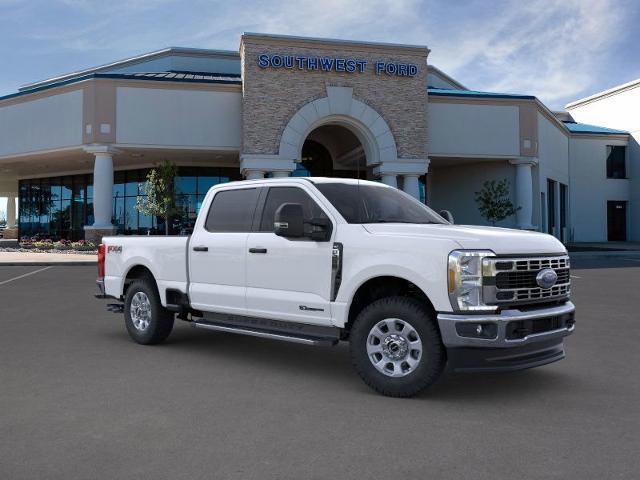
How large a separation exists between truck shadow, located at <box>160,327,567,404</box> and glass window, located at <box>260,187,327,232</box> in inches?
62.1

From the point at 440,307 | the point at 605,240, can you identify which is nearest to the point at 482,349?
the point at 440,307

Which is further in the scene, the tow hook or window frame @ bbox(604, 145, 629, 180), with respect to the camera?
window frame @ bbox(604, 145, 629, 180)

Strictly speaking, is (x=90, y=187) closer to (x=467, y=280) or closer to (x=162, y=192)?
(x=162, y=192)

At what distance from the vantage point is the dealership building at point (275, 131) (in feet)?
97.1

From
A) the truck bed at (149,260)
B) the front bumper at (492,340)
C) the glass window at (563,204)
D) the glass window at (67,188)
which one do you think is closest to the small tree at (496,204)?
the glass window at (563,204)

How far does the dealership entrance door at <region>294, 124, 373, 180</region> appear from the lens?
36.4 meters

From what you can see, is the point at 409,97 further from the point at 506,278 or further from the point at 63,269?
the point at 506,278

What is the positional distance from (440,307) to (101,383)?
11.1 feet

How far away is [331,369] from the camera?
6.75m

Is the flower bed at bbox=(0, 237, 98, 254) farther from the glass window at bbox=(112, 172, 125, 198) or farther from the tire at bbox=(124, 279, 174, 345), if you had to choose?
the tire at bbox=(124, 279, 174, 345)

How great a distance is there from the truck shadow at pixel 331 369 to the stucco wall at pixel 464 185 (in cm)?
2868

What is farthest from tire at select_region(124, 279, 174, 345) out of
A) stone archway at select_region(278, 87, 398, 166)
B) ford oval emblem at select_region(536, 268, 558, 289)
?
stone archway at select_region(278, 87, 398, 166)

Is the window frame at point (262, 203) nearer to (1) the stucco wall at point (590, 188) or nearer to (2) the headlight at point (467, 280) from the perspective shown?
(2) the headlight at point (467, 280)

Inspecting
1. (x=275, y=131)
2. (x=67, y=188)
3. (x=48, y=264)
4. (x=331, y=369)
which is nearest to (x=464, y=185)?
(x=275, y=131)
